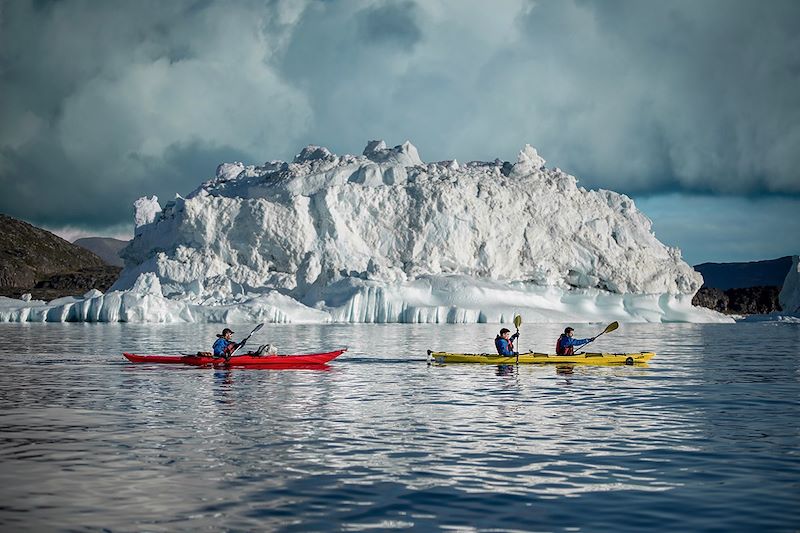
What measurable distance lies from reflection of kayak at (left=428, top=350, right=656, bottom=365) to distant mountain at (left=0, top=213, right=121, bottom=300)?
113 metres

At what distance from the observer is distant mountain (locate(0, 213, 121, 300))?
142 meters

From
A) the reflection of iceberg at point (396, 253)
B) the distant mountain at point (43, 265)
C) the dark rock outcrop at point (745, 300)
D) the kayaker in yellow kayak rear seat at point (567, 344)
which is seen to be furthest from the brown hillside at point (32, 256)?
the kayaker in yellow kayak rear seat at point (567, 344)

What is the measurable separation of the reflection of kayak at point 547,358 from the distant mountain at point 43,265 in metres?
113

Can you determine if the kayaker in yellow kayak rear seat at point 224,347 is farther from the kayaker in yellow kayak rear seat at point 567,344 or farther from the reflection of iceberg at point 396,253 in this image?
the reflection of iceberg at point 396,253

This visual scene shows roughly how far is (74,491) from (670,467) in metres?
5.58

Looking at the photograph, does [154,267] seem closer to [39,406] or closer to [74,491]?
[39,406]

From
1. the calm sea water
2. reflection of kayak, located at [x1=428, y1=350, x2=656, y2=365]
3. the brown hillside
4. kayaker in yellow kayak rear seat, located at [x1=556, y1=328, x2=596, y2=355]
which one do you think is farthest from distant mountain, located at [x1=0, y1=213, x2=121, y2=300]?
the calm sea water

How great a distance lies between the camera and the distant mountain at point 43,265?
14175cm

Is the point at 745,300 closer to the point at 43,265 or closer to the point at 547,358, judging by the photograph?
the point at 547,358

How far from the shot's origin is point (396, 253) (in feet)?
191

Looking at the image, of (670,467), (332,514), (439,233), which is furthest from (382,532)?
(439,233)

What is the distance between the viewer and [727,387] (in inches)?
649

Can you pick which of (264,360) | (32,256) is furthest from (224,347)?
(32,256)

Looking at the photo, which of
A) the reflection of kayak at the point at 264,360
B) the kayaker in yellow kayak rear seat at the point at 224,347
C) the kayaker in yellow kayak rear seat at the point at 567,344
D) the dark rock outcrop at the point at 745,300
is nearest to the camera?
the reflection of kayak at the point at 264,360
